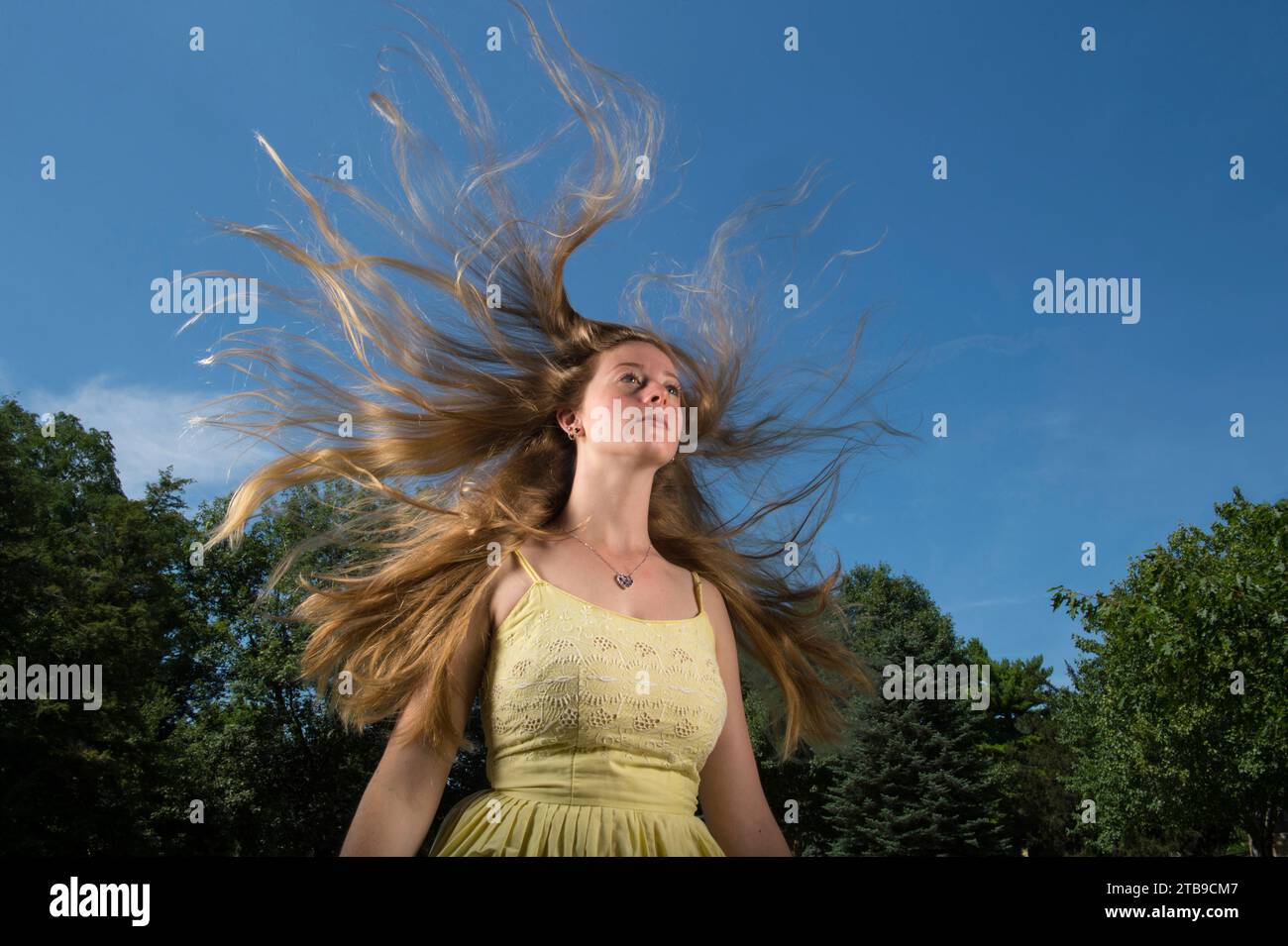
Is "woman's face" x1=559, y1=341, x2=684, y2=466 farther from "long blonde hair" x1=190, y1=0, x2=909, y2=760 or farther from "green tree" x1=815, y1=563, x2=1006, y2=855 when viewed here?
"green tree" x1=815, y1=563, x2=1006, y2=855

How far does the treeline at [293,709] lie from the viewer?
20109 mm

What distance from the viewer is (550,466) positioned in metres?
4.81

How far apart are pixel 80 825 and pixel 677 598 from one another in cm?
2560

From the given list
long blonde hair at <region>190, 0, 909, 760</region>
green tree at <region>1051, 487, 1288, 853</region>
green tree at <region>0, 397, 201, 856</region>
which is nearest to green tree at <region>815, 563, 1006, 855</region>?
green tree at <region>1051, 487, 1288, 853</region>

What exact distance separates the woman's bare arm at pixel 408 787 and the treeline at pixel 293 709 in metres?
14.2

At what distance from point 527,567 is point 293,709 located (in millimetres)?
26627

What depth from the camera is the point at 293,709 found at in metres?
28.6

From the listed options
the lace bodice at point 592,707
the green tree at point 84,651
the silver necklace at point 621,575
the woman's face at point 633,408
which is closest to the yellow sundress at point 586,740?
the lace bodice at point 592,707

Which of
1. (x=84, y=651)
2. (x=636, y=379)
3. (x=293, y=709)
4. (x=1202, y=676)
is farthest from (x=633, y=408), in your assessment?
(x=293, y=709)

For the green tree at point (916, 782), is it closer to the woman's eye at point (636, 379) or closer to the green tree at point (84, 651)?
the green tree at point (84, 651)

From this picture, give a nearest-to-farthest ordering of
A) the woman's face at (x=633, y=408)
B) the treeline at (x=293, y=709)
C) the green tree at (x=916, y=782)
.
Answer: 1. the woman's face at (x=633, y=408)
2. the treeline at (x=293, y=709)
3. the green tree at (x=916, y=782)

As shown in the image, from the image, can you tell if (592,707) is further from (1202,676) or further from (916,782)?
(916,782)

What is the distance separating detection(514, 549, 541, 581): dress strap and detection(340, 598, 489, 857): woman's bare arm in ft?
0.82
